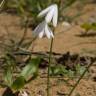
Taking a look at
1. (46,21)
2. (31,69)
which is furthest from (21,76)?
(46,21)

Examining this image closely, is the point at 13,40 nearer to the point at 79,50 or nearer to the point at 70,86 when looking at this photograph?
the point at 79,50

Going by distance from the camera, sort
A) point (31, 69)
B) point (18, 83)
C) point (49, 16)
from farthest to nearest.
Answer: point (31, 69), point (18, 83), point (49, 16)

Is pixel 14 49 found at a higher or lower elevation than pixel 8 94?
higher

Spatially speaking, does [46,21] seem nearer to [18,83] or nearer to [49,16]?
[49,16]

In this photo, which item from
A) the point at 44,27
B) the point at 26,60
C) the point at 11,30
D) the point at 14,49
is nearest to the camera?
the point at 44,27

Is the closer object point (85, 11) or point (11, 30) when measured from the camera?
point (11, 30)

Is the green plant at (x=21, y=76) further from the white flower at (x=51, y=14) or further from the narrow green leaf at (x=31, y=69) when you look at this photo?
the white flower at (x=51, y=14)

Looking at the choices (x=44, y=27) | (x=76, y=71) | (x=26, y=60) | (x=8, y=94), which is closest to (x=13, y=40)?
(x=26, y=60)

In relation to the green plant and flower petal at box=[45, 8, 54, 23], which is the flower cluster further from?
the green plant

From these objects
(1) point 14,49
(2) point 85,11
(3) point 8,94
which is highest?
(2) point 85,11

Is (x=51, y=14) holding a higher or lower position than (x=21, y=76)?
higher

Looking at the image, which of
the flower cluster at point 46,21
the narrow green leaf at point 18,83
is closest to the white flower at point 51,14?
the flower cluster at point 46,21
